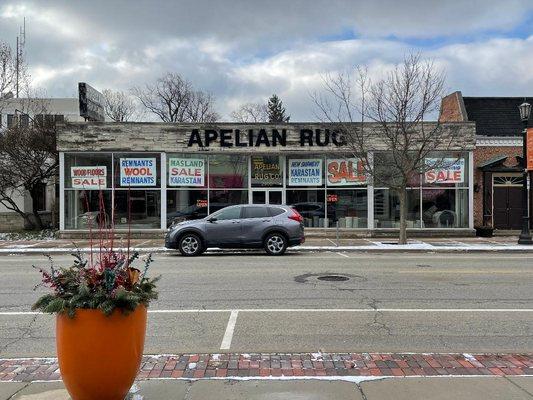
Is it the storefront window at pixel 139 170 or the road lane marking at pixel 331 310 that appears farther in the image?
the storefront window at pixel 139 170

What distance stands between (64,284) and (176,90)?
59366 millimetres

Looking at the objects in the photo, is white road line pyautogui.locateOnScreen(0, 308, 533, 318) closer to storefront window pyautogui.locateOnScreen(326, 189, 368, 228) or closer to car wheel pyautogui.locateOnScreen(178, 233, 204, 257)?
car wheel pyautogui.locateOnScreen(178, 233, 204, 257)

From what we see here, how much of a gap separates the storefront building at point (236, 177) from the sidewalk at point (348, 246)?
1.70 m

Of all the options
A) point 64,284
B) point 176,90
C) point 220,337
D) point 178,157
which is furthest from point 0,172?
point 176,90

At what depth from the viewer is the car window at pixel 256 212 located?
1680cm

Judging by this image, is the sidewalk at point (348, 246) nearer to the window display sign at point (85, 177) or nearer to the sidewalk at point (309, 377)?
the window display sign at point (85, 177)

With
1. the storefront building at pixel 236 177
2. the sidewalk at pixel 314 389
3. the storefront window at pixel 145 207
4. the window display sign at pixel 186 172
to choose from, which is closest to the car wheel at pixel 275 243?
the storefront building at pixel 236 177

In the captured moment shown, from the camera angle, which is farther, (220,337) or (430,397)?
(220,337)

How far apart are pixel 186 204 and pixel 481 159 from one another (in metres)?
14.0

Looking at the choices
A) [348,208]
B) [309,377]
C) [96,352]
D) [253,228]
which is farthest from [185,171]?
[96,352]

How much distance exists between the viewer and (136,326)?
160 inches

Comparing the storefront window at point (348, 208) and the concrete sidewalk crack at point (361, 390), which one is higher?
the storefront window at point (348, 208)

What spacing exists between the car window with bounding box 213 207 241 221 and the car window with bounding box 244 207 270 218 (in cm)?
26

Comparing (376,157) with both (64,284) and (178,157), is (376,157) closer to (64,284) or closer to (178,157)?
(178,157)
